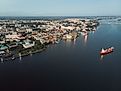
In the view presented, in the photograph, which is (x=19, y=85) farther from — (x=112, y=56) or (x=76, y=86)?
(x=112, y=56)

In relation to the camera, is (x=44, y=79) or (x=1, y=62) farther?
(x=1, y=62)

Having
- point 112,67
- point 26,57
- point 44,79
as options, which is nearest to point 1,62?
point 26,57

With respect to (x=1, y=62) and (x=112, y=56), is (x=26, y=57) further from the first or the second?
(x=112, y=56)

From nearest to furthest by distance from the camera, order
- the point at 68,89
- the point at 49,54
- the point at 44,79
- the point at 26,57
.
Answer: the point at 68,89 → the point at 44,79 → the point at 26,57 → the point at 49,54

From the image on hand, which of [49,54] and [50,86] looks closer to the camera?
[50,86]

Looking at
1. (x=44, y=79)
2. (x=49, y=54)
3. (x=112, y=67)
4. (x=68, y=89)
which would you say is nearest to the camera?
(x=68, y=89)

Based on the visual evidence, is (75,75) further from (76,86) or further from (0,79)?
(0,79)

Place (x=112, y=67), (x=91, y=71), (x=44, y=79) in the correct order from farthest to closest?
(x=112, y=67) → (x=91, y=71) → (x=44, y=79)

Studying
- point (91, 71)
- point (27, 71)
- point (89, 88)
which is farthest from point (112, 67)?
point (27, 71)
